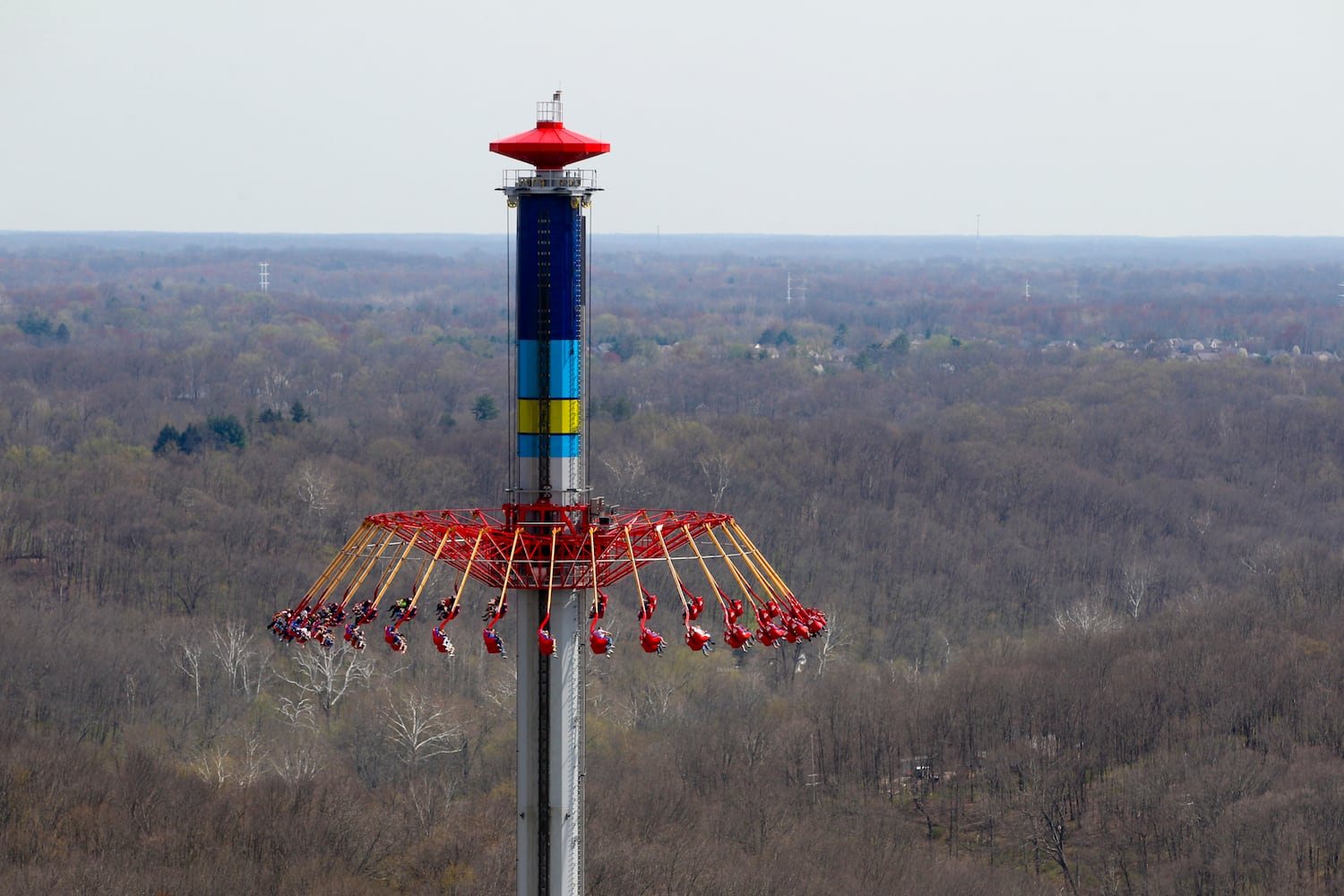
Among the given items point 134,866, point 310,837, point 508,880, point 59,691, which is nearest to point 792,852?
point 508,880

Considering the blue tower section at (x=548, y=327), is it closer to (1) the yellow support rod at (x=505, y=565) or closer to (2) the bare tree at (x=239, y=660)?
(1) the yellow support rod at (x=505, y=565)

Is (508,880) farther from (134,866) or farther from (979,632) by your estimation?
(979,632)

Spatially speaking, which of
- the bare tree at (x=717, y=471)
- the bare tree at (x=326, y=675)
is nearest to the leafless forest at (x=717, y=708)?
the bare tree at (x=326, y=675)

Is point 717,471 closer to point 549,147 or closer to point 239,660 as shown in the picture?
point 239,660

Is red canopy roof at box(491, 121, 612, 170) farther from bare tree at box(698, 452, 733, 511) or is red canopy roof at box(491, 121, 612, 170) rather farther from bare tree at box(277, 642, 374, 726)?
bare tree at box(698, 452, 733, 511)

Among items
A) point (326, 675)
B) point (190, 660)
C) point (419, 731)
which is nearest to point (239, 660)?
point (190, 660)
